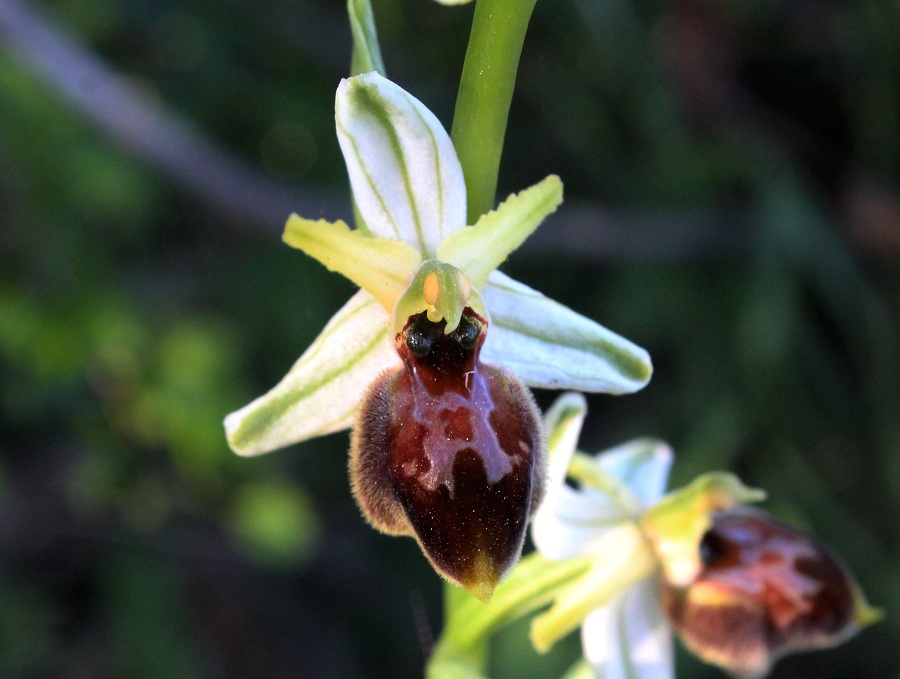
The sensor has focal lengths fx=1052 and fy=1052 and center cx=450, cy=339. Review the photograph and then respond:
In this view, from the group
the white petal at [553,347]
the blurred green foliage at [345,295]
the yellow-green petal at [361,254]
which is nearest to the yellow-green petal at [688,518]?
the white petal at [553,347]

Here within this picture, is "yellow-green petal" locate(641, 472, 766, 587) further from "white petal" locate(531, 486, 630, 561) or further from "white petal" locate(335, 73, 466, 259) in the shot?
"white petal" locate(335, 73, 466, 259)

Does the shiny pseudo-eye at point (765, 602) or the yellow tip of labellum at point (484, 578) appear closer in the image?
the yellow tip of labellum at point (484, 578)

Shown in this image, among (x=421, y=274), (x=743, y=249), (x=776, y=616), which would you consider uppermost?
(x=743, y=249)

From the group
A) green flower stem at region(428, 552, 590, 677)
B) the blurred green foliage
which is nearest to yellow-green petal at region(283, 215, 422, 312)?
green flower stem at region(428, 552, 590, 677)

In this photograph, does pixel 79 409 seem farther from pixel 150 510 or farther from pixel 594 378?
pixel 594 378

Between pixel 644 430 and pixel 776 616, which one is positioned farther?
pixel 644 430

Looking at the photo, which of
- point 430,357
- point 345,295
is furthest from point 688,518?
point 345,295

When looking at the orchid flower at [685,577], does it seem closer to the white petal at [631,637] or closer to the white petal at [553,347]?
the white petal at [631,637]

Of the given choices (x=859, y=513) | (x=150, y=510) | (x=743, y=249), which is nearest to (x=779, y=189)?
(x=743, y=249)
